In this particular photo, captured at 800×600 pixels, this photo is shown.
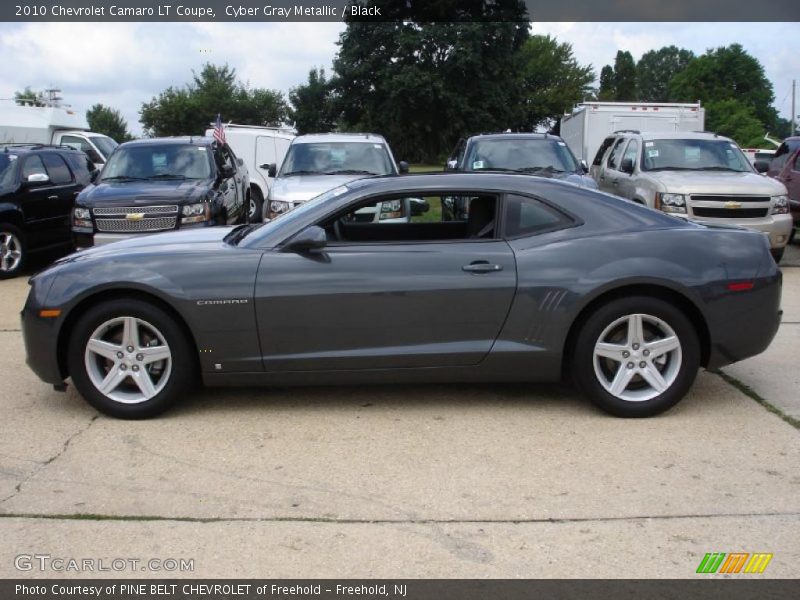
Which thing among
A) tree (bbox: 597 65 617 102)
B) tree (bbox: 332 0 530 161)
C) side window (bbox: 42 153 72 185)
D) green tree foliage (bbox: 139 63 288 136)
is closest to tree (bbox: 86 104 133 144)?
green tree foliage (bbox: 139 63 288 136)

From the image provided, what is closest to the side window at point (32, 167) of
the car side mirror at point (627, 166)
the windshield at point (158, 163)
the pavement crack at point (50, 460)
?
the windshield at point (158, 163)

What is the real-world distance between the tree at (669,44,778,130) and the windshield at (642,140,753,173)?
83.7m

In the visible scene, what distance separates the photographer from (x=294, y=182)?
1109cm

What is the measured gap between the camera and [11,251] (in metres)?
11.0

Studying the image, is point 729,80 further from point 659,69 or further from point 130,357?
point 130,357

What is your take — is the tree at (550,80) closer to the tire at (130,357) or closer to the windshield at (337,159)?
the windshield at (337,159)

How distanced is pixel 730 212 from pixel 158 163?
25.3 feet

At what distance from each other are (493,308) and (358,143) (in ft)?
25.1

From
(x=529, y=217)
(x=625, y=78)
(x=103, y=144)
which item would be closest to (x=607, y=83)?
(x=625, y=78)

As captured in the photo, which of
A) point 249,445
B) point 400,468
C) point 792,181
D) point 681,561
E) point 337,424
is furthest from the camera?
point 792,181

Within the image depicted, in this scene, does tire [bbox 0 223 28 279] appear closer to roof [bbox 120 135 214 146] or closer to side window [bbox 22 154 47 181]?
side window [bbox 22 154 47 181]
